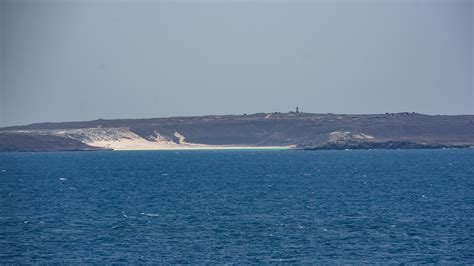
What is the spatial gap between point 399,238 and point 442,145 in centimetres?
15220

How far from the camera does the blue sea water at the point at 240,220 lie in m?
41.7

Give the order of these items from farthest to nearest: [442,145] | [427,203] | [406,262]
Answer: [442,145] → [427,203] → [406,262]

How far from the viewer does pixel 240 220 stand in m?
53.5

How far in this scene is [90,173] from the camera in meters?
106

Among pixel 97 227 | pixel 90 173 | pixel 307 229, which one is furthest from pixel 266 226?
pixel 90 173

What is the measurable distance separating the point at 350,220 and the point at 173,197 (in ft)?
68.2

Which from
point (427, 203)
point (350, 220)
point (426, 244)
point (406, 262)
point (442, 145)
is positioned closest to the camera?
point (406, 262)

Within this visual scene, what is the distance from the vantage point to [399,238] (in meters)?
45.9

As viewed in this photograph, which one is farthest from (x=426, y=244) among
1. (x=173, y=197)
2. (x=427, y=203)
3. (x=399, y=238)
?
(x=173, y=197)

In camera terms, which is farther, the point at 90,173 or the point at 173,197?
the point at 90,173

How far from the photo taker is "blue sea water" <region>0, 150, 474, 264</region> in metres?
41.7

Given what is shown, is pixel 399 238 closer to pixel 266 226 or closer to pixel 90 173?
pixel 266 226

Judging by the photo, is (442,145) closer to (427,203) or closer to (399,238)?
(427,203)

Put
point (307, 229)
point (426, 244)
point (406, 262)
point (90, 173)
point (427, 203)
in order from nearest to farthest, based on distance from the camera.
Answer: point (406, 262) → point (426, 244) → point (307, 229) → point (427, 203) → point (90, 173)
